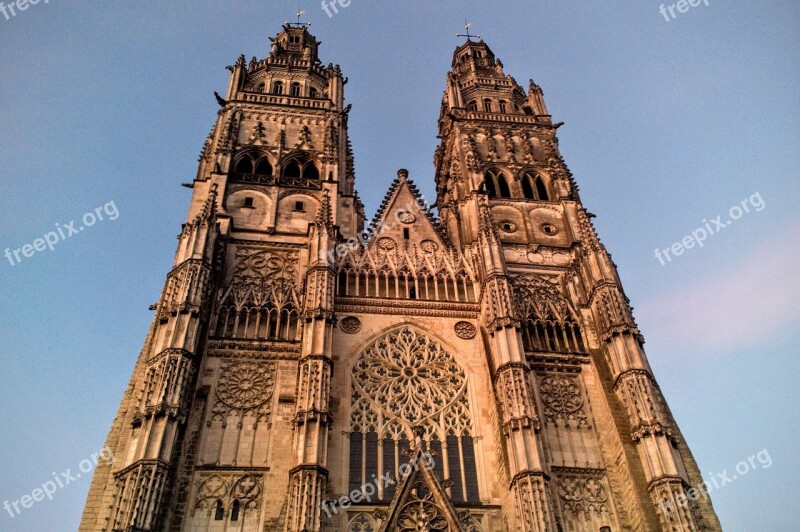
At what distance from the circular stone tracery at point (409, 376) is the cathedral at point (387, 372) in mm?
65

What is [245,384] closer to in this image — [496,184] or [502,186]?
[496,184]

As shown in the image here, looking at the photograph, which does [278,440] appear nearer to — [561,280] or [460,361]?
[460,361]

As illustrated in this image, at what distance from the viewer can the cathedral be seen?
18.9m

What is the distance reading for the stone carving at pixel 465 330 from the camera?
80.5 ft

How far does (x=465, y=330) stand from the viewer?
2473 cm

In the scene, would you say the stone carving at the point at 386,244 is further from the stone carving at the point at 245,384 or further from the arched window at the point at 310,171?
the stone carving at the point at 245,384

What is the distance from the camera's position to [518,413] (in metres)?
20.3

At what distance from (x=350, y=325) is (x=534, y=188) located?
12.2 m

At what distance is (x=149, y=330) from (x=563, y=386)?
14.2 meters

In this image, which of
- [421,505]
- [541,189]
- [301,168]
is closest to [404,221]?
[301,168]

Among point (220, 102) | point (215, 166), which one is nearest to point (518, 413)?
point (215, 166)

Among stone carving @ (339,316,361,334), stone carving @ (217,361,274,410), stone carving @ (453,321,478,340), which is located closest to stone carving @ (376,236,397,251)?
stone carving @ (339,316,361,334)

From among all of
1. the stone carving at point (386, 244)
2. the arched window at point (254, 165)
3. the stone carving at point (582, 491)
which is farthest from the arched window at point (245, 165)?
the stone carving at point (582, 491)

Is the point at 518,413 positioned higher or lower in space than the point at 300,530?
higher
